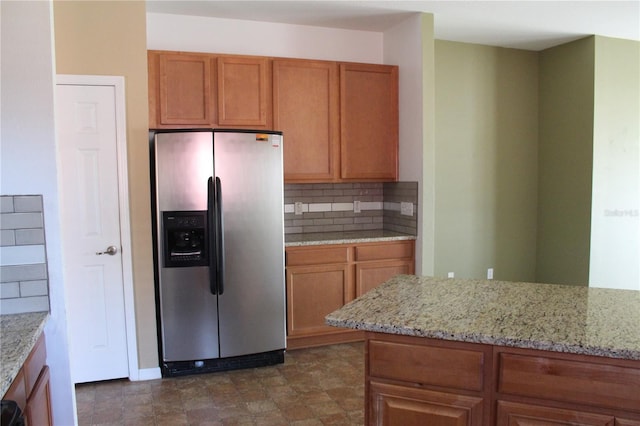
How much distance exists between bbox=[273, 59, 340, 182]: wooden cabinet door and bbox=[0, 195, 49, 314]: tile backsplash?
2.07 meters

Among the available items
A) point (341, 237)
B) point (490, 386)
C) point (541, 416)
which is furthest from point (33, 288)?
point (341, 237)

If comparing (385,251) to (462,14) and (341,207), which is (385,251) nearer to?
(341,207)

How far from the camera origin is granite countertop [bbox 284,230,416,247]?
3.68 metres

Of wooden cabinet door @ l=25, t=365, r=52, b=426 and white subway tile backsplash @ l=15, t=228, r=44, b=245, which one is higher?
white subway tile backsplash @ l=15, t=228, r=44, b=245

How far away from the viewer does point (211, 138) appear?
3.13m

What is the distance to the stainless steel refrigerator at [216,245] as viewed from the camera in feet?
10.2

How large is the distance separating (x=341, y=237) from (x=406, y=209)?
0.62 meters

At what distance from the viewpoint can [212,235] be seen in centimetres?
318

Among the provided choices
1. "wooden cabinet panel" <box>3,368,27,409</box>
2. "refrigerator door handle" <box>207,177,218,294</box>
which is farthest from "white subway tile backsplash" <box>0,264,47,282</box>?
"refrigerator door handle" <box>207,177,218,294</box>

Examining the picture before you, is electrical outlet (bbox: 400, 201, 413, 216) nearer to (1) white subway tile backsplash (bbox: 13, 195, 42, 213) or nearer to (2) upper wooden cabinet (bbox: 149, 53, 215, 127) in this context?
(2) upper wooden cabinet (bbox: 149, 53, 215, 127)

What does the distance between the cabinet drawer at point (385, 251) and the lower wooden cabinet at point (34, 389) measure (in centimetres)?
239

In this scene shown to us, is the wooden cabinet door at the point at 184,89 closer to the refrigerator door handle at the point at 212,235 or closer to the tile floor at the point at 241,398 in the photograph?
the refrigerator door handle at the point at 212,235

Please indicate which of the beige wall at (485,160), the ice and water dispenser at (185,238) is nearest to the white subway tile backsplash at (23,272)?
the ice and water dispenser at (185,238)

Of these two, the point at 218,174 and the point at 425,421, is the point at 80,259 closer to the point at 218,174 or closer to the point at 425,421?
the point at 218,174
